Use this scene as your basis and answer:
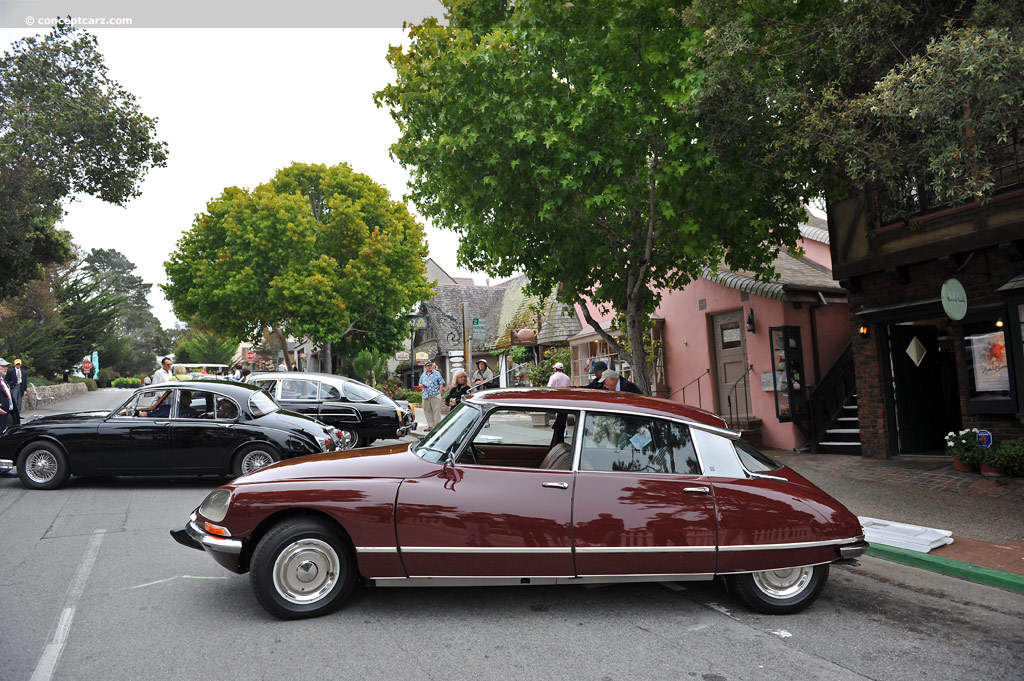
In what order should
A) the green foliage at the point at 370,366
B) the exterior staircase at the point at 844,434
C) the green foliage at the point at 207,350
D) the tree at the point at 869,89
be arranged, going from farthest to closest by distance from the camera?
the green foliage at the point at 207,350
the green foliage at the point at 370,366
the exterior staircase at the point at 844,434
the tree at the point at 869,89

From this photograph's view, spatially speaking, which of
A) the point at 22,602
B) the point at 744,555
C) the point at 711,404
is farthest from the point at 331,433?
the point at 711,404

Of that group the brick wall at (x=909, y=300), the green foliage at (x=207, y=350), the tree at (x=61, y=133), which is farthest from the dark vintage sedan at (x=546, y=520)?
the green foliage at (x=207, y=350)

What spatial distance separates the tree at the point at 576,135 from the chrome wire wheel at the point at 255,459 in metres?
4.46

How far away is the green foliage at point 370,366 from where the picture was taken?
33406 mm

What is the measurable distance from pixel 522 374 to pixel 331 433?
1619 cm

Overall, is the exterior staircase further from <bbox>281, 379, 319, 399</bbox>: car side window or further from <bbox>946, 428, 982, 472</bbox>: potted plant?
<bbox>281, 379, 319, 399</bbox>: car side window

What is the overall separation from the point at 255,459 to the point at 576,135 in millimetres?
6261

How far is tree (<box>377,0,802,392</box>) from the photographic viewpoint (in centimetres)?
936

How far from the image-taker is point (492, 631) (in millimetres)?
4305

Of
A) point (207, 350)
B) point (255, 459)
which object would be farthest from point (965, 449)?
point (207, 350)

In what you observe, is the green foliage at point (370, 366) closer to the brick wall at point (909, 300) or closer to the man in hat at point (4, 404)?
the man in hat at point (4, 404)

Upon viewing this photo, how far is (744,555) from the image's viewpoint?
15.0 feet

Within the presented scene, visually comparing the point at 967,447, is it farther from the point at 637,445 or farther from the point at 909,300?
the point at 637,445

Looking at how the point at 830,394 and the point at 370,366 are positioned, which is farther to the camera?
the point at 370,366
